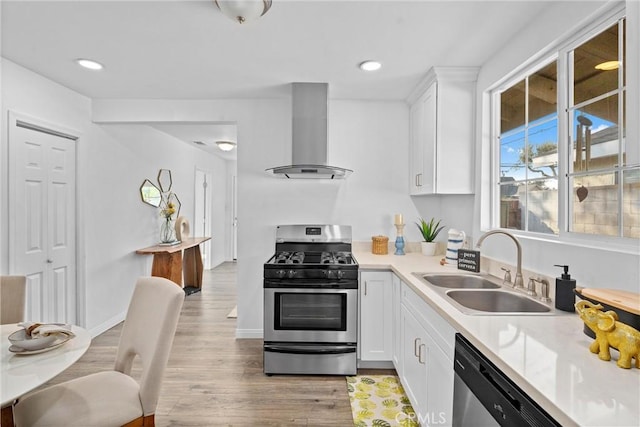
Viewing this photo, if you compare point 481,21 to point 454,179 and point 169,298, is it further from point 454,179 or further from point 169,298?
point 169,298

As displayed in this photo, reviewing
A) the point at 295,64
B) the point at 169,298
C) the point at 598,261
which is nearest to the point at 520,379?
the point at 598,261

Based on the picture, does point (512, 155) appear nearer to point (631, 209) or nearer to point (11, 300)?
point (631, 209)

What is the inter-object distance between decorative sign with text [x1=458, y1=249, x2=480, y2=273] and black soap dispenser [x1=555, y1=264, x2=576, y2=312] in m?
0.85

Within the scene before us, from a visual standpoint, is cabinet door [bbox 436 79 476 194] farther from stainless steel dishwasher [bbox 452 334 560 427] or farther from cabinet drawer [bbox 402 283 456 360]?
stainless steel dishwasher [bbox 452 334 560 427]

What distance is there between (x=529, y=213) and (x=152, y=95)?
10.9 ft

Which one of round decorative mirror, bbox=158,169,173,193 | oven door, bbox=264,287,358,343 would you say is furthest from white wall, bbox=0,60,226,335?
oven door, bbox=264,287,358,343

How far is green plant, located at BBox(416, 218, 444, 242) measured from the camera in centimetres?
334

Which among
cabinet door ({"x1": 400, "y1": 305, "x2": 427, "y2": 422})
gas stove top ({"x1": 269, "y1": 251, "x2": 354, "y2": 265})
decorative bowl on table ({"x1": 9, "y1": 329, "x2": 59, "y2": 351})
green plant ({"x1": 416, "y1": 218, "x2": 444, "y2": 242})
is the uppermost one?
green plant ({"x1": 416, "y1": 218, "x2": 444, "y2": 242})

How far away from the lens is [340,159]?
3.49m

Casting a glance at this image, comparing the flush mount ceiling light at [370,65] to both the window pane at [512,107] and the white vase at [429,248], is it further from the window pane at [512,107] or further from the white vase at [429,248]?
the white vase at [429,248]

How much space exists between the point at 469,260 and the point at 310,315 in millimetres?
1271

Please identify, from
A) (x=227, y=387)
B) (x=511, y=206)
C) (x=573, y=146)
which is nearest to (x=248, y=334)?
(x=227, y=387)

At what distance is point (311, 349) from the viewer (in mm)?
2744

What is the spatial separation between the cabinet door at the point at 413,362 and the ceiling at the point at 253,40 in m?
1.76
